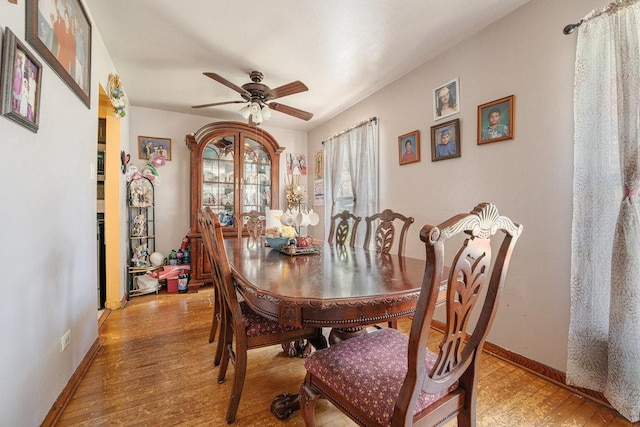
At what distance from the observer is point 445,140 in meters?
2.37

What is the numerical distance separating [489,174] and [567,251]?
2.28ft

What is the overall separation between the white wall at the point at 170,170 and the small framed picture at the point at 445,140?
3.23m

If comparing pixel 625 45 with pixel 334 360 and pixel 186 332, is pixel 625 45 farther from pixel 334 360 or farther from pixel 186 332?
pixel 186 332

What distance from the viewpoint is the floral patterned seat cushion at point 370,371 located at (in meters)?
0.85

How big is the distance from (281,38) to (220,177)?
2.23 meters

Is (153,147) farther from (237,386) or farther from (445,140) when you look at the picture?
(445,140)

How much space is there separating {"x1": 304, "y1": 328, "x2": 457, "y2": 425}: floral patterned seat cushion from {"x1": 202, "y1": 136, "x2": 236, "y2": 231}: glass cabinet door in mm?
3217

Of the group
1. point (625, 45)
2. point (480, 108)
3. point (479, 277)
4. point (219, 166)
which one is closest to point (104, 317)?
point (219, 166)

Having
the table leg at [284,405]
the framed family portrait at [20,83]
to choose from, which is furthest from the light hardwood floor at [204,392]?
the framed family portrait at [20,83]

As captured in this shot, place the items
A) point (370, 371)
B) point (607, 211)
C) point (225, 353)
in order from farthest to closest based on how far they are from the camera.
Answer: point (225, 353)
point (607, 211)
point (370, 371)

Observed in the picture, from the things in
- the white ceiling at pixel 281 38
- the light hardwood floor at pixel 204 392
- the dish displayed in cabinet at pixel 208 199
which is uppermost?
the white ceiling at pixel 281 38

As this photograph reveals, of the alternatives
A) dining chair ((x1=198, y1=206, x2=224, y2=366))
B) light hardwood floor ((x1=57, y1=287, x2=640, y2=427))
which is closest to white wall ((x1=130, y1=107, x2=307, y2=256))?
light hardwood floor ((x1=57, y1=287, x2=640, y2=427))

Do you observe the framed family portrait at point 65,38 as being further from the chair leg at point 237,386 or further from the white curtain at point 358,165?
the white curtain at point 358,165

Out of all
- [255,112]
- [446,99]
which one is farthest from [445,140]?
[255,112]
